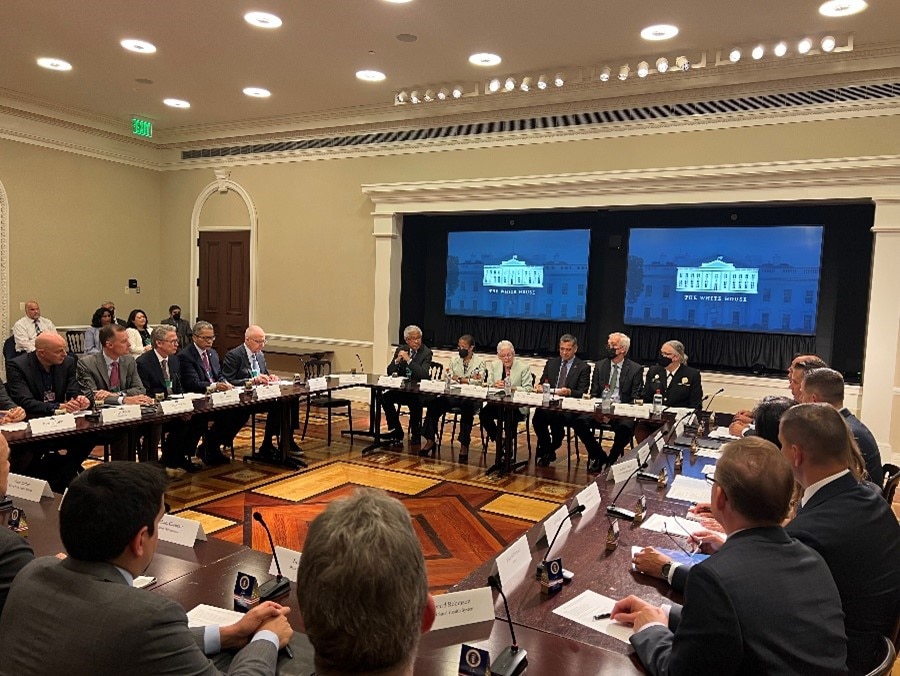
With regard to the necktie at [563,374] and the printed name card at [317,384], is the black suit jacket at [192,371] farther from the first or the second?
the necktie at [563,374]

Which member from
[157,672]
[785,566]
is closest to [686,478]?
[785,566]

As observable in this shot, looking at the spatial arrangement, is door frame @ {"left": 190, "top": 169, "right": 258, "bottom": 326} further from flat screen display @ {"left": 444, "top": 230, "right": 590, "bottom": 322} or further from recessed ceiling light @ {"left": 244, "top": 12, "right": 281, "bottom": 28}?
recessed ceiling light @ {"left": 244, "top": 12, "right": 281, "bottom": 28}

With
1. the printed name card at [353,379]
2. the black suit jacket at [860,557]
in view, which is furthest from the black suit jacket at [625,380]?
the black suit jacket at [860,557]

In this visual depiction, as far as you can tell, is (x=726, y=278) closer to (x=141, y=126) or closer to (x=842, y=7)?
(x=842, y=7)

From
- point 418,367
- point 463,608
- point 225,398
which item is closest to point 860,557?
point 463,608

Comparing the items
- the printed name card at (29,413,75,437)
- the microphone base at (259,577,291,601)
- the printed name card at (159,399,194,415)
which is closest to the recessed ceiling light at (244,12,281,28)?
the printed name card at (159,399,194,415)

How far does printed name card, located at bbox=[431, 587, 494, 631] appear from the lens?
170cm

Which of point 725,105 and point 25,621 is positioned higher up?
point 725,105

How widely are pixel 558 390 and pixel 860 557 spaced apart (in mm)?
4096

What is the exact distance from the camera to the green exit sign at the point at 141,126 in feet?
28.8

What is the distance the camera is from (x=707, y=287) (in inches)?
277

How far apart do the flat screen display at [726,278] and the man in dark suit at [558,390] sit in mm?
1578

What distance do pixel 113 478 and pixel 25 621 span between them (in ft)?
0.95

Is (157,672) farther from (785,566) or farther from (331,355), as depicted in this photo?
(331,355)
